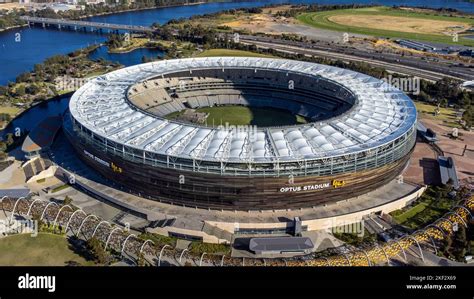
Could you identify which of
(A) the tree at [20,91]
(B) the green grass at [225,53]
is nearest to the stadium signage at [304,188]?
(A) the tree at [20,91]

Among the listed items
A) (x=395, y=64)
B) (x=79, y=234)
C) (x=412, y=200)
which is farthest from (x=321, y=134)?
(x=395, y=64)

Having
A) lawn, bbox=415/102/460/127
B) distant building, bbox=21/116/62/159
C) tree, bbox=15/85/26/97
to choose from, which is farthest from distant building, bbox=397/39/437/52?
tree, bbox=15/85/26/97

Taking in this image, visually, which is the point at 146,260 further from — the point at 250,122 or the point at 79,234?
the point at 250,122

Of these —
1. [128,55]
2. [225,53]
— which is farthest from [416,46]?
[128,55]

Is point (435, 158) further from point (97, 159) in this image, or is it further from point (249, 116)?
point (97, 159)

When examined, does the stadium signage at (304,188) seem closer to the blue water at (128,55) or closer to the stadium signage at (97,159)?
the stadium signage at (97,159)
